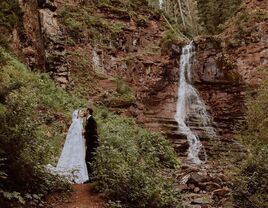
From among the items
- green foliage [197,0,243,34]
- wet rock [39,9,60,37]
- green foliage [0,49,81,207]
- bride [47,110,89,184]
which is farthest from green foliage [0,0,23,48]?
green foliage [197,0,243,34]

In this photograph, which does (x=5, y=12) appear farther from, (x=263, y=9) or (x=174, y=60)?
(x=263, y=9)

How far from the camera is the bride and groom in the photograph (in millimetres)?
11352

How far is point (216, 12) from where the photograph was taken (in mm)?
40750

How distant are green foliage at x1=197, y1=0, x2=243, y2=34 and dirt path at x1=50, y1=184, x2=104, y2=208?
103ft

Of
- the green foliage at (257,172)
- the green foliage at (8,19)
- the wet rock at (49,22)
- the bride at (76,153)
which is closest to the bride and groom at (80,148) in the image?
the bride at (76,153)

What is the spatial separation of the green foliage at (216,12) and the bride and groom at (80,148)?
29.0m

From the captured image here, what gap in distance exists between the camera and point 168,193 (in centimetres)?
974

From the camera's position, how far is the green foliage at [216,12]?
39.1m

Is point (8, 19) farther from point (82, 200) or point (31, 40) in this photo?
point (82, 200)

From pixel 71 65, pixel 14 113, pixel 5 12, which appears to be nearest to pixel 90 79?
pixel 71 65

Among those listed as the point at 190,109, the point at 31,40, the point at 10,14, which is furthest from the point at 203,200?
the point at 190,109

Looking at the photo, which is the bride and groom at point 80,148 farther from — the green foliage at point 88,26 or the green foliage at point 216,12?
the green foliage at point 216,12

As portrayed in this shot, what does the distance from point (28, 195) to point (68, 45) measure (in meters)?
20.8

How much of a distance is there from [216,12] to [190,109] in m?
18.9
